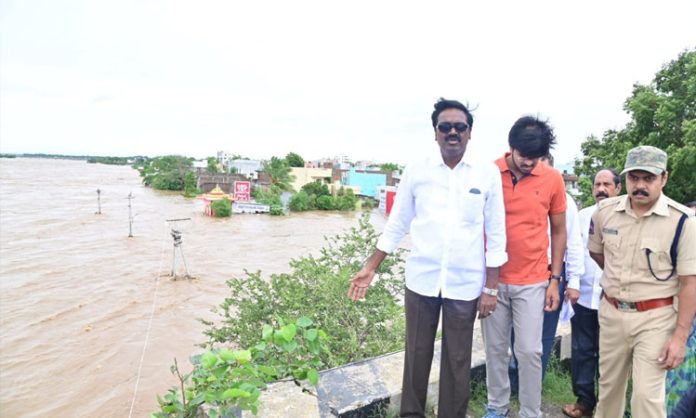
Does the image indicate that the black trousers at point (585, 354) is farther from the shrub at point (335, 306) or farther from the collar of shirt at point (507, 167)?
the shrub at point (335, 306)

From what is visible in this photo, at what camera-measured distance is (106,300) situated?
11.5 metres

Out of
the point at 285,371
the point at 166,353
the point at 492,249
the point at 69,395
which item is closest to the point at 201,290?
Result: the point at 166,353

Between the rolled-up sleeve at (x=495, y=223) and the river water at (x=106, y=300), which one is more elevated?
the rolled-up sleeve at (x=495, y=223)

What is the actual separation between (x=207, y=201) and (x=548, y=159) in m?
28.6

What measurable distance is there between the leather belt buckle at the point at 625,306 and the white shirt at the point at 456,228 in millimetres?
575

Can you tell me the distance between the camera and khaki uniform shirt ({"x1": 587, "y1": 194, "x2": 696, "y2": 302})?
1.76 meters

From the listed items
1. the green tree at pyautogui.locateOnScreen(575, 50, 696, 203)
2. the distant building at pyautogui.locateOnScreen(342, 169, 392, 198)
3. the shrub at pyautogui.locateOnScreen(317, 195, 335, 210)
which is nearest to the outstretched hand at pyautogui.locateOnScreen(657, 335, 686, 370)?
the green tree at pyautogui.locateOnScreen(575, 50, 696, 203)

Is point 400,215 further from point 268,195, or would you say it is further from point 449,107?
point 268,195

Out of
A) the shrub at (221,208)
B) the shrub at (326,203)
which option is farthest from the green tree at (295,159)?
the shrub at (221,208)

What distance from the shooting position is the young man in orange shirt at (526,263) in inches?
78.9

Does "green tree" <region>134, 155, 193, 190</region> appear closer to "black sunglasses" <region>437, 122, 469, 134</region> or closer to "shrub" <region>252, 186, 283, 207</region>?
"shrub" <region>252, 186, 283, 207</region>

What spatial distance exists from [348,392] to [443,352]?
495 millimetres

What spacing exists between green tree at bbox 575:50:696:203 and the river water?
1062 centimetres

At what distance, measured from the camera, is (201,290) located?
12562mm
